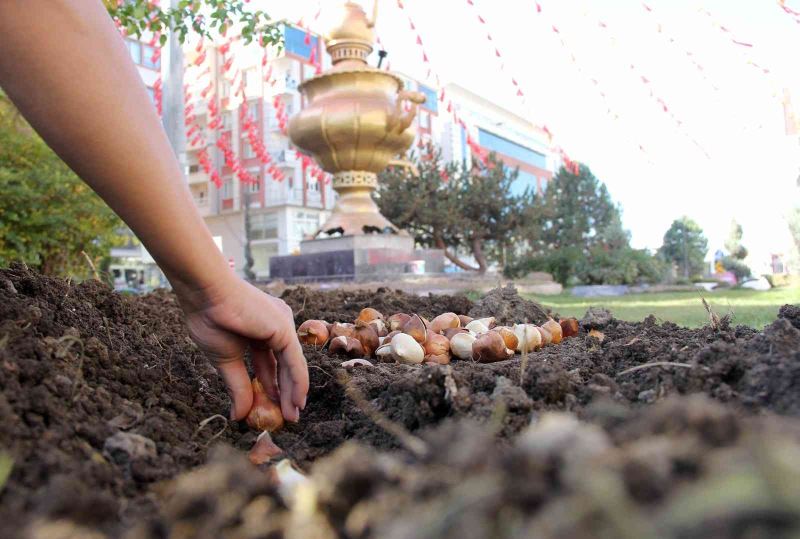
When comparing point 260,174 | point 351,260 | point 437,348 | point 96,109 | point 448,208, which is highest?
point 260,174

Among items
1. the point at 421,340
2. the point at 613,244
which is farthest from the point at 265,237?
the point at 421,340

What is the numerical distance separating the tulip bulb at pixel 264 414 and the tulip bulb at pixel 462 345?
2.94ft

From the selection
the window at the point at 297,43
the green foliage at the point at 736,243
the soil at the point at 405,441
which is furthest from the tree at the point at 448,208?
the green foliage at the point at 736,243

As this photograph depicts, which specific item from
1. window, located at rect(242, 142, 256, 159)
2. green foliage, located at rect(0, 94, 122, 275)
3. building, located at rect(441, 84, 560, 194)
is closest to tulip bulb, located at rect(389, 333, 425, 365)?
green foliage, located at rect(0, 94, 122, 275)

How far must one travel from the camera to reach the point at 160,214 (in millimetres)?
1062

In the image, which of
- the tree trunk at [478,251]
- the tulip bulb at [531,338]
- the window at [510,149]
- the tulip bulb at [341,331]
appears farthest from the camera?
the window at [510,149]

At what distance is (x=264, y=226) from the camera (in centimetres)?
3519

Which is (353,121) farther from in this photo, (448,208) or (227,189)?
(227,189)

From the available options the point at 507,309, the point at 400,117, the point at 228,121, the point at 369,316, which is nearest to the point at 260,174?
the point at 228,121

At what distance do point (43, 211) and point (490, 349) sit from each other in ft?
17.4

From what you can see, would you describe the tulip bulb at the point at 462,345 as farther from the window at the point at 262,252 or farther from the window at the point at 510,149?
the window at the point at 510,149

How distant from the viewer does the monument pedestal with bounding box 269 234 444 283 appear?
7863 millimetres

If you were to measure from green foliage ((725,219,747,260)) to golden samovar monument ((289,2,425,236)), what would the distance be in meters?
27.9

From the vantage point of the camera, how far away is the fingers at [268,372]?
145cm
